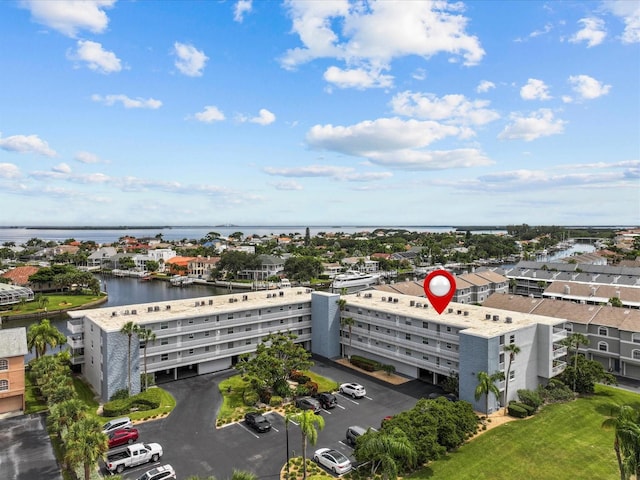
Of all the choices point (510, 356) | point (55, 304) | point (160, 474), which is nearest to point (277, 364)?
point (160, 474)

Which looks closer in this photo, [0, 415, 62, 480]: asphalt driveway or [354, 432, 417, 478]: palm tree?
[354, 432, 417, 478]: palm tree

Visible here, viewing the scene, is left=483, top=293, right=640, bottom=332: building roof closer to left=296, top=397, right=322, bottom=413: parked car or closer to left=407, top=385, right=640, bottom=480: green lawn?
left=407, top=385, right=640, bottom=480: green lawn

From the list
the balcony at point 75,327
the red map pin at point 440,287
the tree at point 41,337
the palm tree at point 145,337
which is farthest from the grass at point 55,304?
the red map pin at point 440,287

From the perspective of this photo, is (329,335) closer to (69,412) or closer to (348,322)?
(348,322)

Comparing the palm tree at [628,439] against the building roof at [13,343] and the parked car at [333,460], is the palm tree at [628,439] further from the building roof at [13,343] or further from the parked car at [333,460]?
the building roof at [13,343]

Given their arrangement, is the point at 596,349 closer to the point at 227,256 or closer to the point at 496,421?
the point at 496,421

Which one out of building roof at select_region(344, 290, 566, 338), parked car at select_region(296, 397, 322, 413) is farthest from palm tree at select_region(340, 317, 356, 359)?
parked car at select_region(296, 397, 322, 413)
